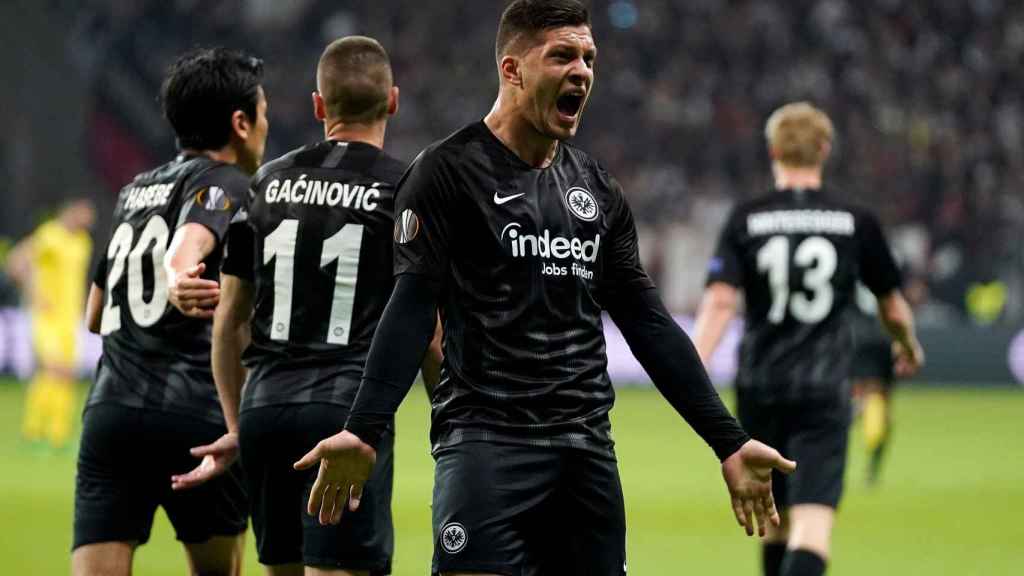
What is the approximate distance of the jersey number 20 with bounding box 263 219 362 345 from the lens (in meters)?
5.21

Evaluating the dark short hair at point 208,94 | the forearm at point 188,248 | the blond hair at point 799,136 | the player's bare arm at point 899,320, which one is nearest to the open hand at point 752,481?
the forearm at point 188,248

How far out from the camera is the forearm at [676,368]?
4629mm

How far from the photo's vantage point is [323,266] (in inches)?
206

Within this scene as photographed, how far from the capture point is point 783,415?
24.6 ft

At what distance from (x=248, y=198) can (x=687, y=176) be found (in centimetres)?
2197

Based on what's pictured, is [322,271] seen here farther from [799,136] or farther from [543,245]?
[799,136]

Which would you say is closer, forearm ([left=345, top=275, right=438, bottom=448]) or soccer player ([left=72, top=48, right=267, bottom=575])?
A: forearm ([left=345, top=275, right=438, bottom=448])

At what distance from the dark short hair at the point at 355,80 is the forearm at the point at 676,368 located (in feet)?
3.87

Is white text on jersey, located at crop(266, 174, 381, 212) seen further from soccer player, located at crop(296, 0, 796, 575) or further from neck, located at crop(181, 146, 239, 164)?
soccer player, located at crop(296, 0, 796, 575)

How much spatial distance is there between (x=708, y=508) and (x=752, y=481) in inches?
317

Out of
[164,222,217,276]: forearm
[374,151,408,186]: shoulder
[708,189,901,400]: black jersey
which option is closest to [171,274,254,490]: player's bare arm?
[164,222,217,276]: forearm

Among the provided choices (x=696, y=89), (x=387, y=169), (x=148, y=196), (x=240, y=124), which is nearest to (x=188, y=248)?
(x=148, y=196)

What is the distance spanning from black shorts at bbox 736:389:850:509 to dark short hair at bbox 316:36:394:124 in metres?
2.91

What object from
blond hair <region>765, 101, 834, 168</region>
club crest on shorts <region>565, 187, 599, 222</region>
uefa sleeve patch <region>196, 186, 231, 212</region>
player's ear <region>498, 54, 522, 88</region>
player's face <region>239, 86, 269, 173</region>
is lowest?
club crest on shorts <region>565, 187, 599, 222</region>
